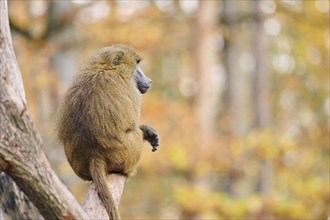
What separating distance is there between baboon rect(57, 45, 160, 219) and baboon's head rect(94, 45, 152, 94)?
13 centimetres

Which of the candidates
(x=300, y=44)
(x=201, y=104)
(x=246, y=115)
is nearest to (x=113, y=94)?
(x=201, y=104)

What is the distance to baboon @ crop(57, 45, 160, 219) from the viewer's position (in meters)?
4.97

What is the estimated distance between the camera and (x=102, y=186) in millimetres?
4570

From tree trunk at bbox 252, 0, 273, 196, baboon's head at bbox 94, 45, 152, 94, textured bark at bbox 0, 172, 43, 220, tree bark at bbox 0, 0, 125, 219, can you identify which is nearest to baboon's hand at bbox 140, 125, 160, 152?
baboon's head at bbox 94, 45, 152, 94

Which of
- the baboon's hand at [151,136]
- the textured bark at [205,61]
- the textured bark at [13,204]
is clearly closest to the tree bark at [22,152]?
the textured bark at [13,204]

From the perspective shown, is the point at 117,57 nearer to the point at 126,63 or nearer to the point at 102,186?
the point at 126,63

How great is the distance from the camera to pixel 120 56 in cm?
554

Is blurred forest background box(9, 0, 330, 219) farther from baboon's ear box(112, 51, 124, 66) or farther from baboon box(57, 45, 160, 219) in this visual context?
baboon box(57, 45, 160, 219)

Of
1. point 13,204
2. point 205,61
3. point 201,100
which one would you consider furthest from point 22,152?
point 205,61

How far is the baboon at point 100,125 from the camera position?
4.97 m

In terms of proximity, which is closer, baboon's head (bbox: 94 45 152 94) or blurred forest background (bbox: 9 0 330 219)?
baboon's head (bbox: 94 45 152 94)

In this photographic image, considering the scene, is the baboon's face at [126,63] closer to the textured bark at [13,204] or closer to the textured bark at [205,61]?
the textured bark at [13,204]

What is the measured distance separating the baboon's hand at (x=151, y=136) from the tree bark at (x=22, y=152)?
5.25 ft

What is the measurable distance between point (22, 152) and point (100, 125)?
1.44 meters
